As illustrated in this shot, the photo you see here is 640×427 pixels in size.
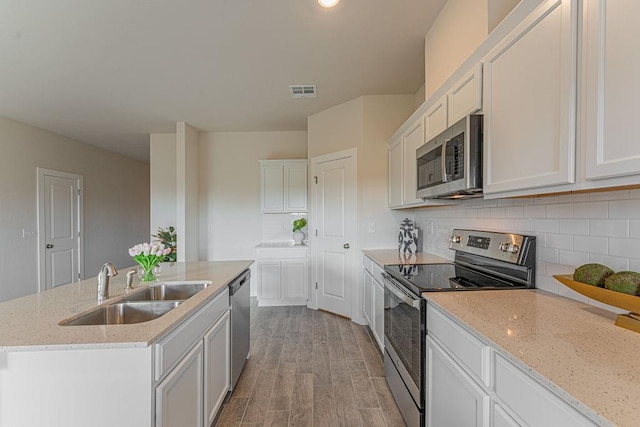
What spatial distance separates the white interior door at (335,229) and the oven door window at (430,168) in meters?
1.46

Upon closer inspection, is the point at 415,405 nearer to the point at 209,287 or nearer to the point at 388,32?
the point at 209,287

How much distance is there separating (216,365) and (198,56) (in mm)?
2564

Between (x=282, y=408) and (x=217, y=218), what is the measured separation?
364cm

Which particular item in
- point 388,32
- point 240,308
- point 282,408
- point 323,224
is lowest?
point 282,408

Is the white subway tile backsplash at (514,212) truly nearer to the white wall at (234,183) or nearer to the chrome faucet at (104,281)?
the chrome faucet at (104,281)

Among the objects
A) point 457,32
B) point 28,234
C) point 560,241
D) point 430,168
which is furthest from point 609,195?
point 28,234

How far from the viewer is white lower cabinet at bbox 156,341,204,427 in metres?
1.22

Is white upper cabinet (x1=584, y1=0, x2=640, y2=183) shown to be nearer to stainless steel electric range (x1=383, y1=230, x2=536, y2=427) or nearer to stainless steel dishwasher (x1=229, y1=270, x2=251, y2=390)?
stainless steel electric range (x1=383, y1=230, x2=536, y2=427)

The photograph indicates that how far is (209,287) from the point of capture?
1.92m

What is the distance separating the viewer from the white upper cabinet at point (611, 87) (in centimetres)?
87

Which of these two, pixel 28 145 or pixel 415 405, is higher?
pixel 28 145

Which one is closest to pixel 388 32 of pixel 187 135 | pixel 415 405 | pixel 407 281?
pixel 407 281

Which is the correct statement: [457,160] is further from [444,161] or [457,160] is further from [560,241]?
[560,241]

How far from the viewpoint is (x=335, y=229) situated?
13.2 ft
